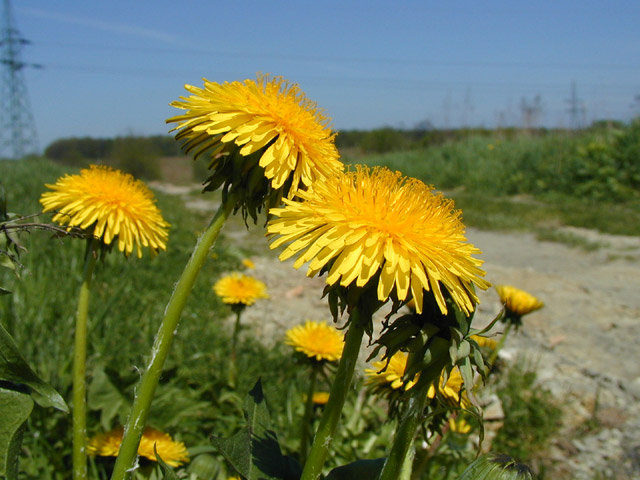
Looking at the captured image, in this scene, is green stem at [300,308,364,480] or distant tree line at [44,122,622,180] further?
distant tree line at [44,122,622,180]

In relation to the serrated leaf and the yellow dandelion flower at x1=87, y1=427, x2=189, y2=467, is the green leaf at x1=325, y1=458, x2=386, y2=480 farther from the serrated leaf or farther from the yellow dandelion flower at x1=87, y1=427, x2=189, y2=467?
the yellow dandelion flower at x1=87, y1=427, x2=189, y2=467

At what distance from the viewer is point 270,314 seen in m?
4.60

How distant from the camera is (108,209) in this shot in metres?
1.33

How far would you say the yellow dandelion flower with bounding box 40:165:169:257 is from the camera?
4.31 feet

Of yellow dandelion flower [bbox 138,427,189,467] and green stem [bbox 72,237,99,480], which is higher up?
green stem [bbox 72,237,99,480]

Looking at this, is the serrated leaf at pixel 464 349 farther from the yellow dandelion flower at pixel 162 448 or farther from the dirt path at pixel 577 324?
the dirt path at pixel 577 324

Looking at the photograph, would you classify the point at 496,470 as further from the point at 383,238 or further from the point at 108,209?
the point at 108,209

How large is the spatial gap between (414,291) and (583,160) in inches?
507

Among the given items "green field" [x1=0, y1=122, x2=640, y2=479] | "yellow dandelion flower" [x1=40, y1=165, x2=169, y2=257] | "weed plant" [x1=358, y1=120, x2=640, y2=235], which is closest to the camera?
"yellow dandelion flower" [x1=40, y1=165, x2=169, y2=257]

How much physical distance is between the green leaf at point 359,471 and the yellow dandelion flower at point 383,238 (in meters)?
0.36

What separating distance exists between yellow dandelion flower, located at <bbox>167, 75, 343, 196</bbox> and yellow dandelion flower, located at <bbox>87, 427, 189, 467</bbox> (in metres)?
0.88

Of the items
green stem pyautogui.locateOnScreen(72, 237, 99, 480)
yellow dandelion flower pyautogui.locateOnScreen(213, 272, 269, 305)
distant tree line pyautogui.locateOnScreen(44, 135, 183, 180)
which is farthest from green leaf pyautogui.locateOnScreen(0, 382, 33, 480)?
distant tree line pyautogui.locateOnScreen(44, 135, 183, 180)

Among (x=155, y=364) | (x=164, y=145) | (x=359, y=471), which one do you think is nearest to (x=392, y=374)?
(x=359, y=471)

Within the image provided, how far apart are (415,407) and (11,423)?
0.72 meters
